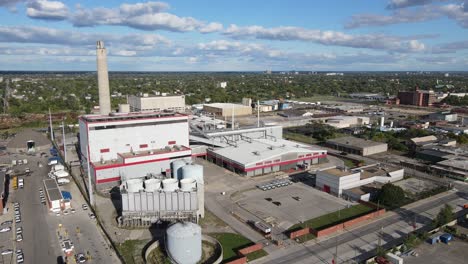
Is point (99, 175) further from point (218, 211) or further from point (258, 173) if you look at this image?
point (258, 173)

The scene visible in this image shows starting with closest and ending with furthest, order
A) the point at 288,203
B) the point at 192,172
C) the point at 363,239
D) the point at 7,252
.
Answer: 1. the point at 7,252
2. the point at 363,239
3. the point at 192,172
4. the point at 288,203

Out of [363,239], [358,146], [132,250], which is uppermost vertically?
[358,146]

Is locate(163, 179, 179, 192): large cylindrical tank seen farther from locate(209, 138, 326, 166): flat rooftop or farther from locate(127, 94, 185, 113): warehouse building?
locate(127, 94, 185, 113): warehouse building

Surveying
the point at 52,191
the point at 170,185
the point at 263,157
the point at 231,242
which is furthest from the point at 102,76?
the point at 231,242

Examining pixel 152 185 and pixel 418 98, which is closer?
pixel 152 185

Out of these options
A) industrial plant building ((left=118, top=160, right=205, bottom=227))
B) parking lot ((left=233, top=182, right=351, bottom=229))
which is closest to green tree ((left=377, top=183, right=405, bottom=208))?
parking lot ((left=233, top=182, right=351, bottom=229))

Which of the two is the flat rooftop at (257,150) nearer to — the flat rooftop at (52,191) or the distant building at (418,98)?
the flat rooftop at (52,191)

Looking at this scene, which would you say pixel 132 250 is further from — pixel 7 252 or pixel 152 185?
pixel 7 252
